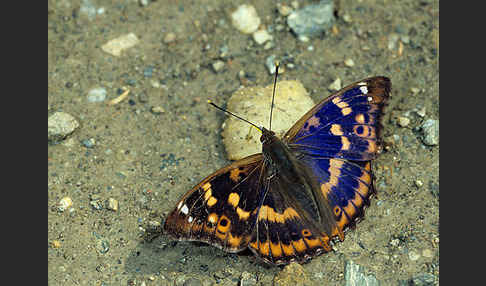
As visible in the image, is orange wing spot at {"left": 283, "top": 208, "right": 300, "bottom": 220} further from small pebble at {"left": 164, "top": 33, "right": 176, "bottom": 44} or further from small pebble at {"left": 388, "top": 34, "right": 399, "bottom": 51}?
small pebble at {"left": 164, "top": 33, "right": 176, "bottom": 44}

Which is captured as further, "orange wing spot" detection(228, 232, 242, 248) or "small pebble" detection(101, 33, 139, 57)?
"small pebble" detection(101, 33, 139, 57)

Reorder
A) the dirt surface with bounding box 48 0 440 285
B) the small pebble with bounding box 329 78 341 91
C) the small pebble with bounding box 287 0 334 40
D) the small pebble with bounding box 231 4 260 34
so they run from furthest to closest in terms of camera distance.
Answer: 1. the small pebble with bounding box 231 4 260 34
2. the small pebble with bounding box 287 0 334 40
3. the small pebble with bounding box 329 78 341 91
4. the dirt surface with bounding box 48 0 440 285

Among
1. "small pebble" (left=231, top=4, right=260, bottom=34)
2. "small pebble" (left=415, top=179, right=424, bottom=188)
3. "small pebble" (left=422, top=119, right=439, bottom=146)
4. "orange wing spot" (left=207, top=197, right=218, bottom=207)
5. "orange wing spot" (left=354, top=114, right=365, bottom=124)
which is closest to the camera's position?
"orange wing spot" (left=207, top=197, right=218, bottom=207)

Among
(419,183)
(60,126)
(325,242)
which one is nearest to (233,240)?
(325,242)

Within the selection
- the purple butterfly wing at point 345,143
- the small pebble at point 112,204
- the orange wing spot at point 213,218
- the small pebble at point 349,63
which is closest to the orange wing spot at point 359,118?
the purple butterfly wing at point 345,143

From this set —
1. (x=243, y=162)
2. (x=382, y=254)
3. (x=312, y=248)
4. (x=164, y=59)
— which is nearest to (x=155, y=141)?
(x=164, y=59)

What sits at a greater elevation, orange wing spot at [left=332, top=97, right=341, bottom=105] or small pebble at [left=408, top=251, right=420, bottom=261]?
orange wing spot at [left=332, top=97, right=341, bottom=105]

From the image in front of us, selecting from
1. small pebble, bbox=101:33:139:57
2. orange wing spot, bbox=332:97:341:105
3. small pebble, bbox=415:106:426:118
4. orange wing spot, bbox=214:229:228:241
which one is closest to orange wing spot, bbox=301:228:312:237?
orange wing spot, bbox=214:229:228:241

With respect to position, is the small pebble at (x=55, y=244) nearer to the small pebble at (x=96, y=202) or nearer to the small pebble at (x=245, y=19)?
the small pebble at (x=96, y=202)
